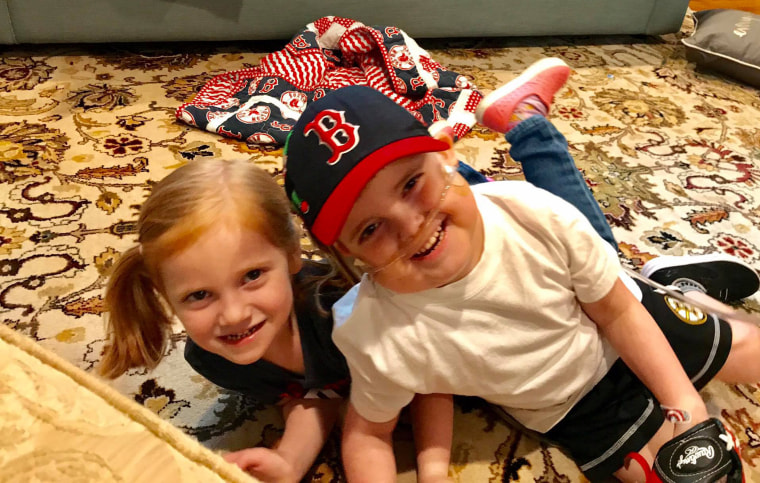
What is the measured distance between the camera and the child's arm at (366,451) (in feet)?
2.58

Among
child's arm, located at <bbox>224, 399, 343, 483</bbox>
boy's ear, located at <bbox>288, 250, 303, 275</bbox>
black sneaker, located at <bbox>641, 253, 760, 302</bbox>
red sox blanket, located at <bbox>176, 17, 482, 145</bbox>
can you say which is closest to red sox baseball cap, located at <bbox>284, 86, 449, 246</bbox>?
boy's ear, located at <bbox>288, 250, 303, 275</bbox>

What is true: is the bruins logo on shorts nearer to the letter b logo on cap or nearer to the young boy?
the young boy

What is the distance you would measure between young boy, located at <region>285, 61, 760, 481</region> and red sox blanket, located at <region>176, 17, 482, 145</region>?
0.84 metres

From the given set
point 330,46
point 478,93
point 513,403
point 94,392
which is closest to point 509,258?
point 513,403

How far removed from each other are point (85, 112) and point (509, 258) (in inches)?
54.9

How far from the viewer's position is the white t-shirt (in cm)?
70

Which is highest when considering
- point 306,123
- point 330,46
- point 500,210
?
point 306,123

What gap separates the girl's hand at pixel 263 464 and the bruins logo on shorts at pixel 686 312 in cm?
61

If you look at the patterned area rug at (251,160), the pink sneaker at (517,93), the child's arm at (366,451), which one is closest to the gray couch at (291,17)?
the patterned area rug at (251,160)

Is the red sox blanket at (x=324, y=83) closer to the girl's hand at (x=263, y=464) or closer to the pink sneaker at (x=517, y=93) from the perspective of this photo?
the pink sneaker at (x=517, y=93)

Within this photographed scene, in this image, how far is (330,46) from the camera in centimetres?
178

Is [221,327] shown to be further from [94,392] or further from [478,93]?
[478,93]

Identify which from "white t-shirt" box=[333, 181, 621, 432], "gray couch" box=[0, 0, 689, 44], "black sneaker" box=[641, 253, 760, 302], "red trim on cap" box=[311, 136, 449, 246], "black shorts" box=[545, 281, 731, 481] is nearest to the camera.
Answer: "red trim on cap" box=[311, 136, 449, 246]

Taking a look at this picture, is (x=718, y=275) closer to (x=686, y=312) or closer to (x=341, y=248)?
(x=686, y=312)
